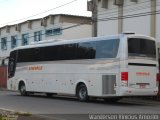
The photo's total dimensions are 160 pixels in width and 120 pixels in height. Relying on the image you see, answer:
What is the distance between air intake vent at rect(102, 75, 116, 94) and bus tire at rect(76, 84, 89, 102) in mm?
1675

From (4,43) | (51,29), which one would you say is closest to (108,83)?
(51,29)

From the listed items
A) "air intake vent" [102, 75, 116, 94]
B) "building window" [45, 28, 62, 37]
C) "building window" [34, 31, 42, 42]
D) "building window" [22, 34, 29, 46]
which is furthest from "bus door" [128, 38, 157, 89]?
"building window" [22, 34, 29, 46]

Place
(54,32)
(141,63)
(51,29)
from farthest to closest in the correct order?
(51,29), (54,32), (141,63)

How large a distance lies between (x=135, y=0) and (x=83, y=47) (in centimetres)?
973

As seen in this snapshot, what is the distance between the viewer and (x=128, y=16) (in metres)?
34.9

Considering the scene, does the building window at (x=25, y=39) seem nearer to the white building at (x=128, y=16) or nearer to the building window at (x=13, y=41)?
the building window at (x=13, y=41)

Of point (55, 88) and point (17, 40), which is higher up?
point (17, 40)

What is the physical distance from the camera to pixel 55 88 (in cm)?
2912

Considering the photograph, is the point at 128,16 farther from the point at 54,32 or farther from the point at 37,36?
the point at 37,36

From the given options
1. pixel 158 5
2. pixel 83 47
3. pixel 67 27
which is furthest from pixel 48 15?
pixel 83 47

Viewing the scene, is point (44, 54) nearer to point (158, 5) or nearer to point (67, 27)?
point (158, 5)

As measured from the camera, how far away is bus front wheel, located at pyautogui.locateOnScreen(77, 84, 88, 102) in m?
26.0

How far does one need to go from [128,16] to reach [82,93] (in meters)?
10.5

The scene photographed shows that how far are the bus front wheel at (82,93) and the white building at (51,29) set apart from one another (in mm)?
18447
